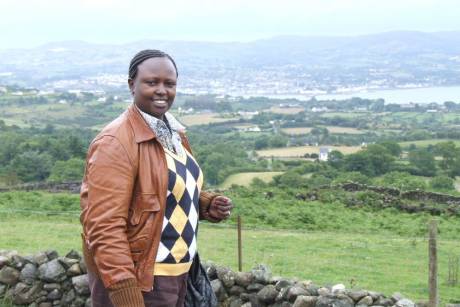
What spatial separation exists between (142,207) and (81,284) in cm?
448

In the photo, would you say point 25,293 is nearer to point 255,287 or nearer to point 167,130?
point 255,287

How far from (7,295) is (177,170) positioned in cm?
488

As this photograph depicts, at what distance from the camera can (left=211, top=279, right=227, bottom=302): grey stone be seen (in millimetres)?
7449

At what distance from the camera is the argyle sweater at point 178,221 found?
355cm

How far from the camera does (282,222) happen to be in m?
19.1

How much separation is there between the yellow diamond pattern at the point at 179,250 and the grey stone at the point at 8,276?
4694mm

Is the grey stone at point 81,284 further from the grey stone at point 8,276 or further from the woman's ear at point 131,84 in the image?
the woman's ear at point 131,84

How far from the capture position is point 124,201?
3.29 metres

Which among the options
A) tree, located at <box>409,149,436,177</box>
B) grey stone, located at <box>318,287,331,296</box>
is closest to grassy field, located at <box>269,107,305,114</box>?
tree, located at <box>409,149,436,177</box>

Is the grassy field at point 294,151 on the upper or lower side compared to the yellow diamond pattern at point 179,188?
lower

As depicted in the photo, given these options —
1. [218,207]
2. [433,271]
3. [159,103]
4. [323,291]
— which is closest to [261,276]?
[323,291]

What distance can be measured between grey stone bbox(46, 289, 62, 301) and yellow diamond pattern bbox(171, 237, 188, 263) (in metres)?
4.47

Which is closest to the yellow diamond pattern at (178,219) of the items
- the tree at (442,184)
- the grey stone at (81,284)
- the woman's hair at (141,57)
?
the woman's hair at (141,57)

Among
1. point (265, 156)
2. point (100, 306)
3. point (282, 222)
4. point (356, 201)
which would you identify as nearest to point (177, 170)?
point (100, 306)
